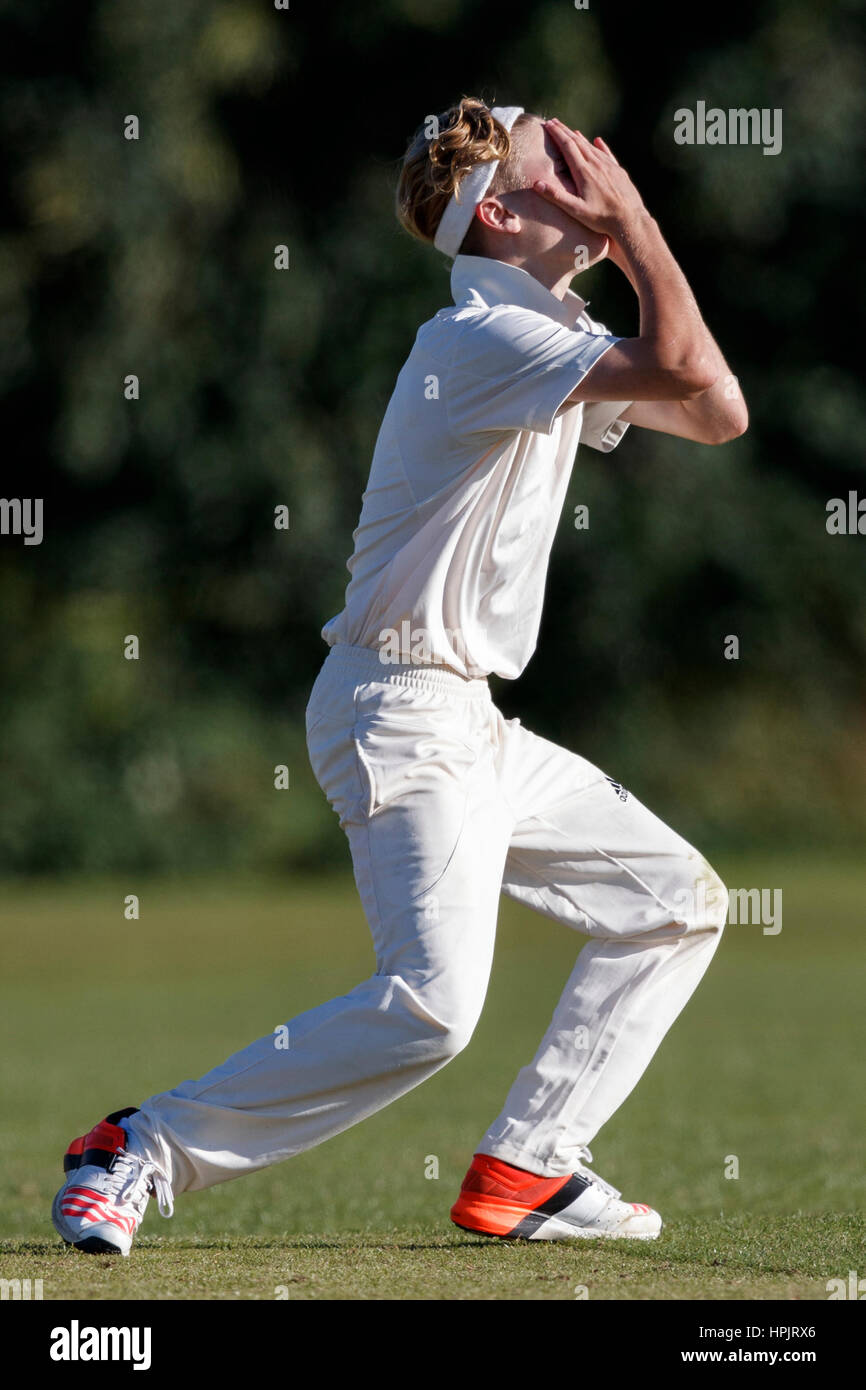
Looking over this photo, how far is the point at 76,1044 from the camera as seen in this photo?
1044 centimetres

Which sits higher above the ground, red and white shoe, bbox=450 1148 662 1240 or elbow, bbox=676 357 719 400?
elbow, bbox=676 357 719 400

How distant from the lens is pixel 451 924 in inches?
154

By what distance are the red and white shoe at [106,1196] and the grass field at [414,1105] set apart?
5cm

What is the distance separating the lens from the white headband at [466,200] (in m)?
4.09

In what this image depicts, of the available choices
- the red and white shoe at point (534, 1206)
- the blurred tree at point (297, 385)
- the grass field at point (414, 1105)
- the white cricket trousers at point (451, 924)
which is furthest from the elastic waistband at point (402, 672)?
the blurred tree at point (297, 385)

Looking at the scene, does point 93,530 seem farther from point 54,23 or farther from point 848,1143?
point 848,1143

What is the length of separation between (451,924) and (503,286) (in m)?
1.41

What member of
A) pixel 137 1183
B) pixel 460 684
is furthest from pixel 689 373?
pixel 137 1183

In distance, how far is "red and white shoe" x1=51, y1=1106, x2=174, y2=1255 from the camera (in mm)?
3965

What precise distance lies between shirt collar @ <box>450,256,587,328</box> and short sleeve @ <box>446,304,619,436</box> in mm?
196

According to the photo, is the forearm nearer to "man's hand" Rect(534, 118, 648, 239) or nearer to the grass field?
"man's hand" Rect(534, 118, 648, 239)

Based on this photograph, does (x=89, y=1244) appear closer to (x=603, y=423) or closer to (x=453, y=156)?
(x=603, y=423)

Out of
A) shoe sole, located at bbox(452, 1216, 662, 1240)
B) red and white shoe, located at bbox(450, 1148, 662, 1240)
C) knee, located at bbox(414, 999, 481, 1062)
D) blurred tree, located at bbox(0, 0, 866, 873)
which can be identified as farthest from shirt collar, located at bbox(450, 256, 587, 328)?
blurred tree, located at bbox(0, 0, 866, 873)
